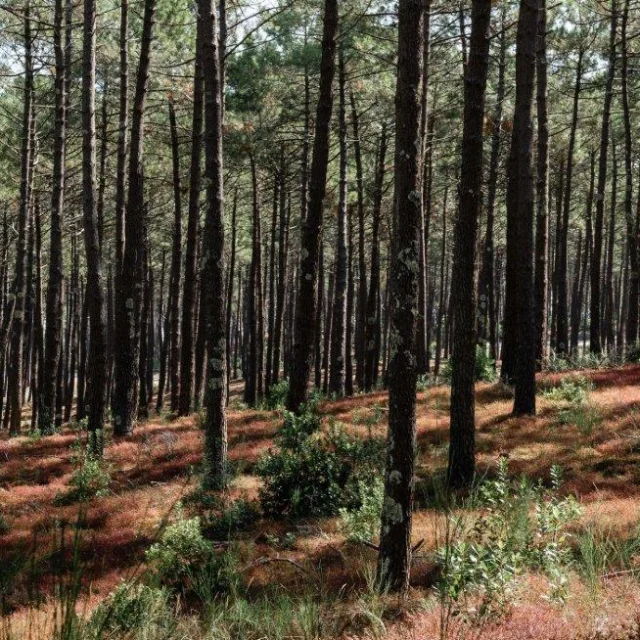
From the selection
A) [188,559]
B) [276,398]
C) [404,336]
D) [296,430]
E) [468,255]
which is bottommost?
[276,398]

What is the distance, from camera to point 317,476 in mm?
8531

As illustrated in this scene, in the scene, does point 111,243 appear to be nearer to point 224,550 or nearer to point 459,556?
point 224,550

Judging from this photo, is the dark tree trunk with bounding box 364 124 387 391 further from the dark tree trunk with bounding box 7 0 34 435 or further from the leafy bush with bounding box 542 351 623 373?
the dark tree trunk with bounding box 7 0 34 435

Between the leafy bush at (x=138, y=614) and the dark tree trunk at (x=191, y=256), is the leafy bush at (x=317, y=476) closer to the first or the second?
the leafy bush at (x=138, y=614)

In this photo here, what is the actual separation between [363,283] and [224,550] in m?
19.8

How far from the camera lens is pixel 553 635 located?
143 inches

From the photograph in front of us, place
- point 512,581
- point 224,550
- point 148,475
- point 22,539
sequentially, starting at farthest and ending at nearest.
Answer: point 148,475
point 22,539
point 224,550
point 512,581

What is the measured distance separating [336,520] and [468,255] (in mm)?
3778

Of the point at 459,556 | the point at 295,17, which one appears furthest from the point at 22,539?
the point at 295,17

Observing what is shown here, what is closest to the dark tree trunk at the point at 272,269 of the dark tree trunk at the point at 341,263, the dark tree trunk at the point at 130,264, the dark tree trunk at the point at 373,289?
the dark tree trunk at the point at 373,289

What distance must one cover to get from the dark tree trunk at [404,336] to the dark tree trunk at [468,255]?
3034 millimetres

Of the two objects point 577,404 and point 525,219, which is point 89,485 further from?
point 525,219

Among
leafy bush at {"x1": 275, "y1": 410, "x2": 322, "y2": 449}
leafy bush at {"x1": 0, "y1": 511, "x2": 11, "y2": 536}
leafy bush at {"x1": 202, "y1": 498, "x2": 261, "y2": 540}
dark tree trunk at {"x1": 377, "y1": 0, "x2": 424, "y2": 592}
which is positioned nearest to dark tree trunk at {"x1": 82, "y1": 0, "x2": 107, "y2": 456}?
leafy bush at {"x1": 0, "y1": 511, "x2": 11, "y2": 536}

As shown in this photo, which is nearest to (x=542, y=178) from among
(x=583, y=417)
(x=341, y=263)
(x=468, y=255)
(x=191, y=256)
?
(x=583, y=417)
